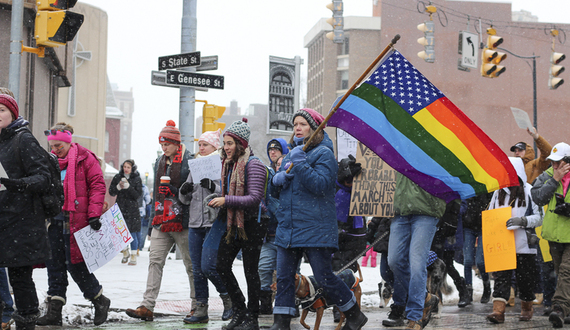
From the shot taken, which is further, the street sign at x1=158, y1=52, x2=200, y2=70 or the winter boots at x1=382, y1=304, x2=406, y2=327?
the street sign at x1=158, y1=52, x2=200, y2=70

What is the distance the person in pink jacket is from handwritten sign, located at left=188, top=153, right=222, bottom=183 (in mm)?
1014

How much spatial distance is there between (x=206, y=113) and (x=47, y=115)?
4.60 m

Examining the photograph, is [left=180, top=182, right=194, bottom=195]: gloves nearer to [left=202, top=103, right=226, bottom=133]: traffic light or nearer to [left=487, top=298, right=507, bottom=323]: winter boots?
[left=487, top=298, right=507, bottom=323]: winter boots

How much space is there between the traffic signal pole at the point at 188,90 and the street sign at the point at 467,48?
40.2 feet

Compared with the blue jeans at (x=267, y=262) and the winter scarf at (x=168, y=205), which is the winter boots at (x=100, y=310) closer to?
the winter scarf at (x=168, y=205)

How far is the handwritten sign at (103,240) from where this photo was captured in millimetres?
Result: 6832

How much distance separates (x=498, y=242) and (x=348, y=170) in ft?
6.31

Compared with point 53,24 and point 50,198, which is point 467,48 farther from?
point 50,198

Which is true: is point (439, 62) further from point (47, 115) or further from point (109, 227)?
point (109, 227)

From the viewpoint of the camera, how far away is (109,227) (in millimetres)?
7168

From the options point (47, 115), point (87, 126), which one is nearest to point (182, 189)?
point (47, 115)

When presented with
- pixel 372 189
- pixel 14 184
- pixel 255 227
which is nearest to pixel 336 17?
pixel 372 189

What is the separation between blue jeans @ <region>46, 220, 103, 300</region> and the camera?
6.82 meters

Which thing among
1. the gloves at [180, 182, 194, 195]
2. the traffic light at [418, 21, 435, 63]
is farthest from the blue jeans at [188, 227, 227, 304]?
the traffic light at [418, 21, 435, 63]
